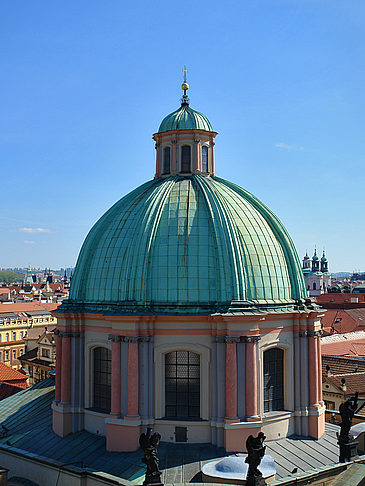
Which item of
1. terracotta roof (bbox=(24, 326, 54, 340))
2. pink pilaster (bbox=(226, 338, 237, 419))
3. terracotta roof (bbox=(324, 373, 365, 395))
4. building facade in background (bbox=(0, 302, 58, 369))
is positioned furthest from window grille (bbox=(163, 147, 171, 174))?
building facade in background (bbox=(0, 302, 58, 369))

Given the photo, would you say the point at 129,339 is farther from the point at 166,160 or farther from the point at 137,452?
the point at 166,160

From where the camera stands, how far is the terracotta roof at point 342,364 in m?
A: 47.3

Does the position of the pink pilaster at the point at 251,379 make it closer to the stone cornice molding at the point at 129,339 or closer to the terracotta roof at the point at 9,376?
the stone cornice molding at the point at 129,339

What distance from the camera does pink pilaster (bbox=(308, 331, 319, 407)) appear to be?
91.8 feet

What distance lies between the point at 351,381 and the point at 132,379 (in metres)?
24.7

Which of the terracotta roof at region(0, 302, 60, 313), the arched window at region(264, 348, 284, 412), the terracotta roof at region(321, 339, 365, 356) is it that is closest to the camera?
the arched window at region(264, 348, 284, 412)

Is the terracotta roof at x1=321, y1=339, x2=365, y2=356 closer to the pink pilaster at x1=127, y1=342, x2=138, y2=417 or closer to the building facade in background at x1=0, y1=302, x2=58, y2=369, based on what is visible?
the pink pilaster at x1=127, y1=342, x2=138, y2=417

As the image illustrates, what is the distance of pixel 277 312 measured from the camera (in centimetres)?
2692

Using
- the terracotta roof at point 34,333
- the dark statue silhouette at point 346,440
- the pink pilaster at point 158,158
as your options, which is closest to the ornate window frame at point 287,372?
the dark statue silhouette at point 346,440

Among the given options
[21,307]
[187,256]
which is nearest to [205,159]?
[187,256]

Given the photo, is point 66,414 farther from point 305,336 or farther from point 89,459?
point 305,336

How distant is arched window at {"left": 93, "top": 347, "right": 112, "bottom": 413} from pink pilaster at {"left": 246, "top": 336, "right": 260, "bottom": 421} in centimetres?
707

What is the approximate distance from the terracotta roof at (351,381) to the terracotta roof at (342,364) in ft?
5.71

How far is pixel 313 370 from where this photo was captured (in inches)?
1107
